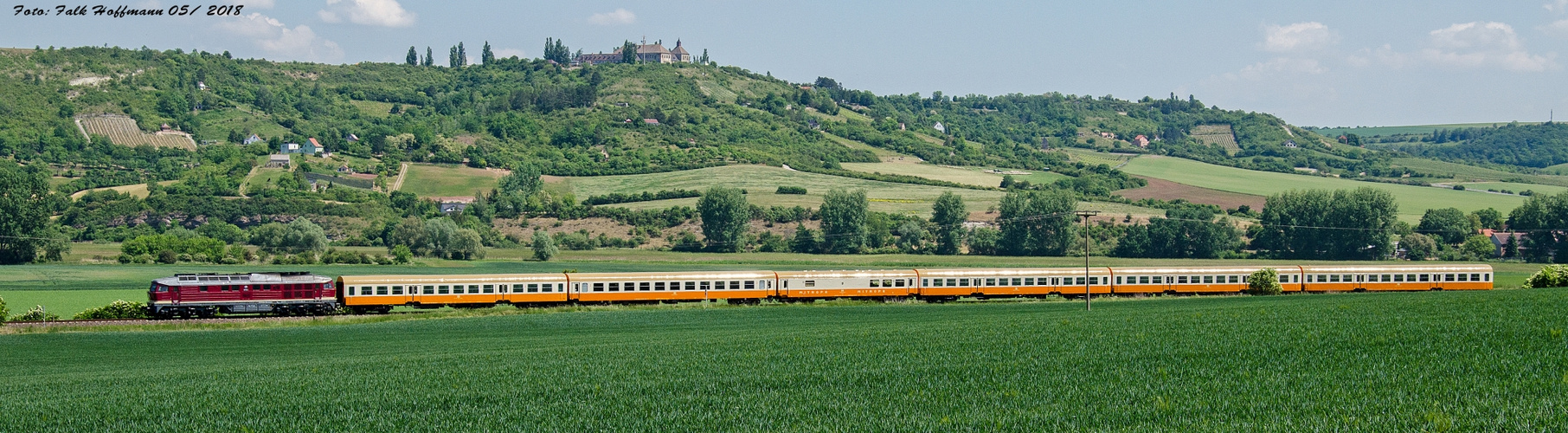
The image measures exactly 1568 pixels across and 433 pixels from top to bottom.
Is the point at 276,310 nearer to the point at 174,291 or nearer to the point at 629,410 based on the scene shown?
the point at 174,291

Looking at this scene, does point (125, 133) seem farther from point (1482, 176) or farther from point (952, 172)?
point (1482, 176)

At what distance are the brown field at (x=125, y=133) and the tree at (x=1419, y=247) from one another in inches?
6706

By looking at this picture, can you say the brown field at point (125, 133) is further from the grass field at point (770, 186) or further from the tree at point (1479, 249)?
the tree at point (1479, 249)

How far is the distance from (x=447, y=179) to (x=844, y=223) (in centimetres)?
6467

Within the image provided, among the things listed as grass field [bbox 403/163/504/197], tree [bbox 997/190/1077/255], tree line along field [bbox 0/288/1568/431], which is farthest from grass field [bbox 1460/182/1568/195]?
tree line along field [bbox 0/288/1568/431]

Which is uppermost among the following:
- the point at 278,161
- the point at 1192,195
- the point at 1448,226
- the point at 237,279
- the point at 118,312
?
the point at 278,161

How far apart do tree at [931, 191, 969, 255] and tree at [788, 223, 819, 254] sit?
1160 cm

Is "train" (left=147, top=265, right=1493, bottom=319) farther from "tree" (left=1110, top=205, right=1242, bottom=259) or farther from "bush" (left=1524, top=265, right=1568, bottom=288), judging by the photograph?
"tree" (left=1110, top=205, right=1242, bottom=259)

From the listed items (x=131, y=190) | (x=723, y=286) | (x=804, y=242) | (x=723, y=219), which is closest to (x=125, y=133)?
(x=131, y=190)

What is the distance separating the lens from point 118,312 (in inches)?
1853

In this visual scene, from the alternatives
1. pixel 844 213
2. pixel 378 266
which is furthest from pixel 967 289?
pixel 844 213

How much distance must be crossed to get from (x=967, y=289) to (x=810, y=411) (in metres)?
42.3

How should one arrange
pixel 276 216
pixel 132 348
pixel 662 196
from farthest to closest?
pixel 662 196 → pixel 276 216 → pixel 132 348

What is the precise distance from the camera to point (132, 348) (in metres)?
33.2
